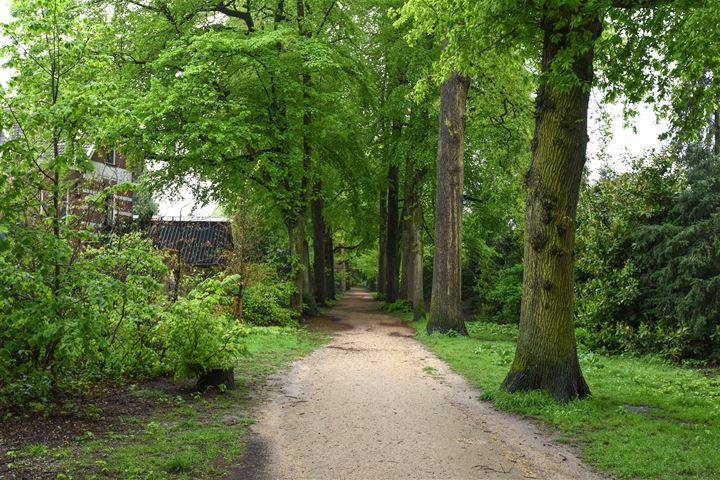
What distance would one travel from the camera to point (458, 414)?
817 cm

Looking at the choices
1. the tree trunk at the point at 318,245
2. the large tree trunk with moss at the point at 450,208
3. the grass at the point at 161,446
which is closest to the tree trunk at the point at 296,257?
the tree trunk at the point at 318,245

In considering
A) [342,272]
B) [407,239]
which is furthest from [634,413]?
[342,272]

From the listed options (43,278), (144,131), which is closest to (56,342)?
(43,278)

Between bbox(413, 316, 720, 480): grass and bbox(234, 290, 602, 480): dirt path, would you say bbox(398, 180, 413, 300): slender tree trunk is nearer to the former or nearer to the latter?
bbox(413, 316, 720, 480): grass

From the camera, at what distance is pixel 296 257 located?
68.9 feet

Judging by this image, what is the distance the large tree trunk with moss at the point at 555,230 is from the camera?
8.54m

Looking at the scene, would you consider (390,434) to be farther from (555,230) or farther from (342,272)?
(342,272)

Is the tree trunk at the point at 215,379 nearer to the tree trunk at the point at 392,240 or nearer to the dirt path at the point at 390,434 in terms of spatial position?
the dirt path at the point at 390,434

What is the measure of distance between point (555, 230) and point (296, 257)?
13371mm

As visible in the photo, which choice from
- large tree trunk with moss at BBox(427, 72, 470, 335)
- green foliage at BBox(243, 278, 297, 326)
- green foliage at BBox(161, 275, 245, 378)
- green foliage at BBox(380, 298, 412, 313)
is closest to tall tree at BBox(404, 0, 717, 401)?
green foliage at BBox(161, 275, 245, 378)

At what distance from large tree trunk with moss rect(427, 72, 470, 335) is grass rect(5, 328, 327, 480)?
917 cm

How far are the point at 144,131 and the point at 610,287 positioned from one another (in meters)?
12.7

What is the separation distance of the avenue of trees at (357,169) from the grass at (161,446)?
75cm

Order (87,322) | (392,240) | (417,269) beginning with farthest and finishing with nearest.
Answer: (392,240) → (417,269) → (87,322)
